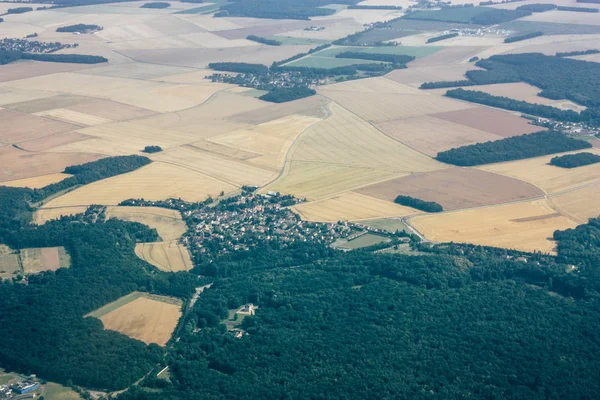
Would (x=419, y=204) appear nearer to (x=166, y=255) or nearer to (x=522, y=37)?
(x=166, y=255)

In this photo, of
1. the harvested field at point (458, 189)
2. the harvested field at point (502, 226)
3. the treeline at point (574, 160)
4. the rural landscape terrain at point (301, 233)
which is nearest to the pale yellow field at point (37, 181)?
the rural landscape terrain at point (301, 233)

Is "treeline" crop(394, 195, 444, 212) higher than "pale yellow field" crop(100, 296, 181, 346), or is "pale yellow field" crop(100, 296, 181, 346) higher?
"treeline" crop(394, 195, 444, 212)

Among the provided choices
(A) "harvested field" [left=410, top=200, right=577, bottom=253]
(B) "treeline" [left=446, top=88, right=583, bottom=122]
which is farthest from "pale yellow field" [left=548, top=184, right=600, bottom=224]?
(B) "treeline" [left=446, top=88, right=583, bottom=122]

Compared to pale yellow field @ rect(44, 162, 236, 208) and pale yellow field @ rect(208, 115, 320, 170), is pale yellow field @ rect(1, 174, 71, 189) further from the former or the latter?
pale yellow field @ rect(208, 115, 320, 170)

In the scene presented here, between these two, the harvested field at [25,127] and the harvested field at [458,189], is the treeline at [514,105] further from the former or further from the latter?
the harvested field at [25,127]

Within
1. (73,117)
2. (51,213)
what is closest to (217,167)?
(51,213)

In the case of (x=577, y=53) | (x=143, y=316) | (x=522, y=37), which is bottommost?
(x=143, y=316)
